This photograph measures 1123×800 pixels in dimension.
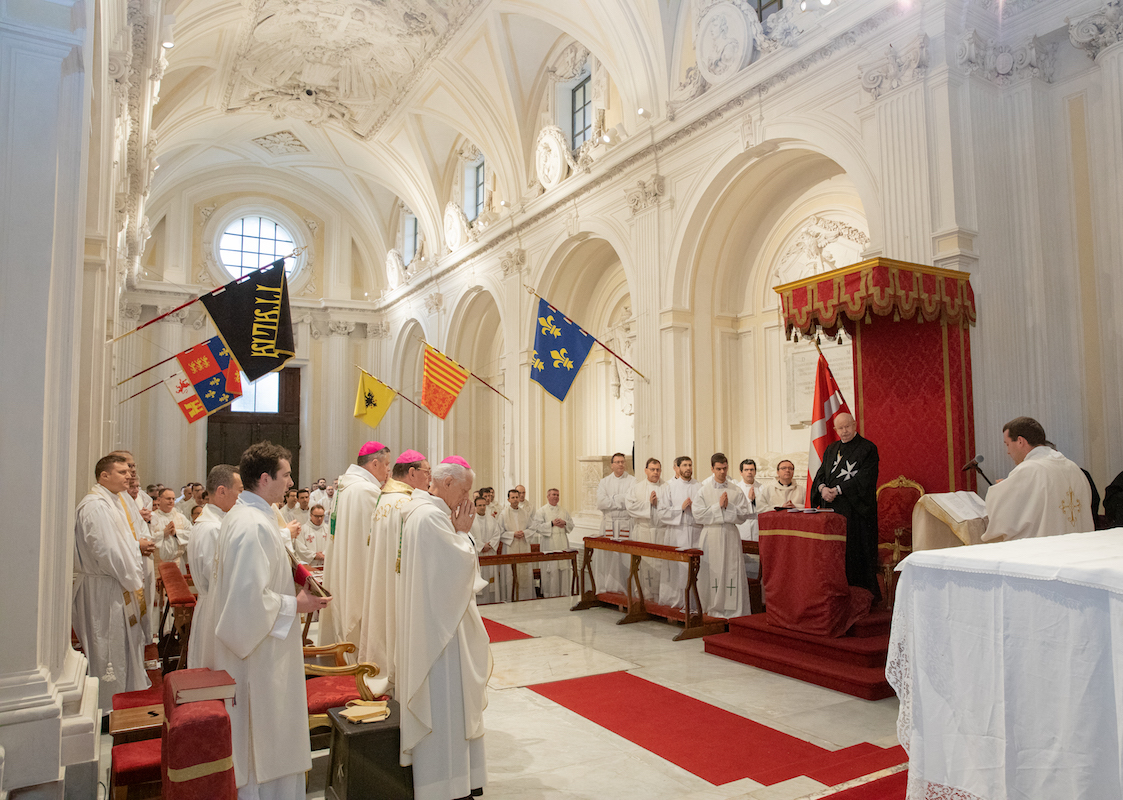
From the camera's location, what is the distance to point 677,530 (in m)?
9.04

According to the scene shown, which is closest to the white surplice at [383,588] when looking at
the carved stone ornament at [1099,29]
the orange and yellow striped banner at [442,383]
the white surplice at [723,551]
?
the white surplice at [723,551]

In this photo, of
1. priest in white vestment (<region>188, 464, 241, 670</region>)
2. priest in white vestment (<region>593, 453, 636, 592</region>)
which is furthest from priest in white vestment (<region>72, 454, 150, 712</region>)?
priest in white vestment (<region>593, 453, 636, 592</region>)

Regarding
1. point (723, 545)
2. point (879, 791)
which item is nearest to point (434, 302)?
point (723, 545)

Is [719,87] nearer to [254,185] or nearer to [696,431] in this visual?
[696,431]

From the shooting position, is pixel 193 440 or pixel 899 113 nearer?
pixel 899 113

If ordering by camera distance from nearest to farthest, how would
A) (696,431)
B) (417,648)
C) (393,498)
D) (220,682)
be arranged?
(220,682), (417,648), (393,498), (696,431)

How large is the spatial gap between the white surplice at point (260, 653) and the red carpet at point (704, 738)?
2093 mm

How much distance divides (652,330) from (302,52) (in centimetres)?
929

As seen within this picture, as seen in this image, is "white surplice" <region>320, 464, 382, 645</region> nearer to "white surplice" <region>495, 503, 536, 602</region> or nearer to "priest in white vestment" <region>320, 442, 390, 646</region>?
"priest in white vestment" <region>320, 442, 390, 646</region>

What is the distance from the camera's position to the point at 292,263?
855 inches

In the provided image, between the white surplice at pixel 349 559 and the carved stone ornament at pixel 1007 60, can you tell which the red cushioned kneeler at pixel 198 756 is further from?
the carved stone ornament at pixel 1007 60

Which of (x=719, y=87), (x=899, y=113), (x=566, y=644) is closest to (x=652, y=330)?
(x=719, y=87)

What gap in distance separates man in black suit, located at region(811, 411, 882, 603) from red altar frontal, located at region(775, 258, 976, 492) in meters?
0.99

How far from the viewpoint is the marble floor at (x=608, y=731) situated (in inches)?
160
